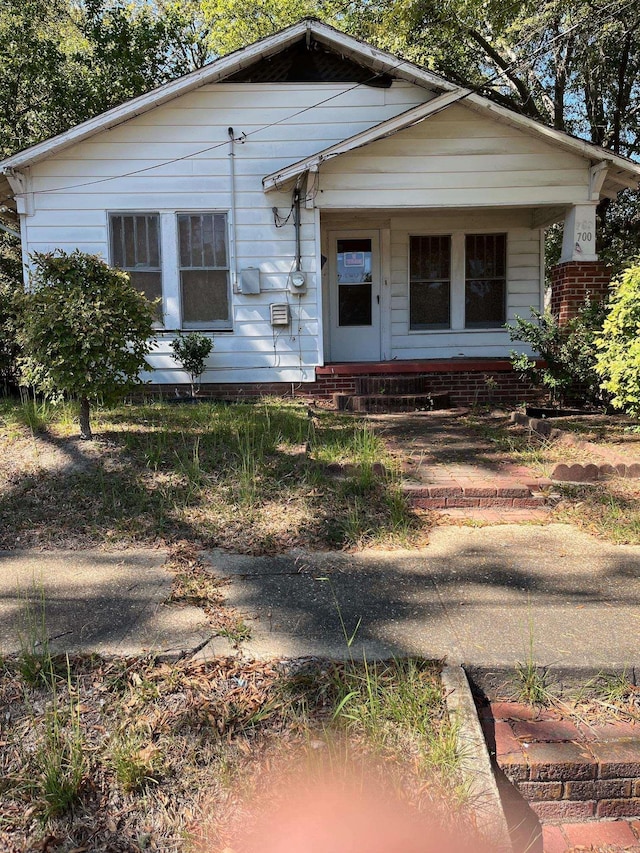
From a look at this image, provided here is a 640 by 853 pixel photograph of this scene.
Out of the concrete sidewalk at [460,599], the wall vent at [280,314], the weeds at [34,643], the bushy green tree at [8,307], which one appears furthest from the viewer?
the wall vent at [280,314]

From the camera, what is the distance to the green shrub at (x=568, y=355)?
8.09 m

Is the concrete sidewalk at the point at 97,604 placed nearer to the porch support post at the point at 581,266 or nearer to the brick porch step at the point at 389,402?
the brick porch step at the point at 389,402

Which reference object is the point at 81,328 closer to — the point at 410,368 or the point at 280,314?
the point at 280,314

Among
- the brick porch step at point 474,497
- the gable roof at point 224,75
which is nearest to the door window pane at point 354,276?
the gable roof at point 224,75

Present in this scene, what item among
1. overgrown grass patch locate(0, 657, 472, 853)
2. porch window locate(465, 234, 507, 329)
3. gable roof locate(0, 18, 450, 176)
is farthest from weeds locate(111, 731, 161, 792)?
porch window locate(465, 234, 507, 329)

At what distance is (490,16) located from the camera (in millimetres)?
13523

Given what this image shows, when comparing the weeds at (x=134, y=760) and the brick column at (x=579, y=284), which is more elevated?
the brick column at (x=579, y=284)

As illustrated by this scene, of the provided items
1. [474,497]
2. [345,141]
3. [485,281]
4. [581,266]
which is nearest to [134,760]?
[474,497]

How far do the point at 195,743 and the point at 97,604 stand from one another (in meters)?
1.29

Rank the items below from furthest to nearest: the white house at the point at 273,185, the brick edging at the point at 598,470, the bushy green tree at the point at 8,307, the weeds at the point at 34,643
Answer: the white house at the point at 273,185 < the bushy green tree at the point at 8,307 < the brick edging at the point at 598,470 < the weeds at the point at 34,643

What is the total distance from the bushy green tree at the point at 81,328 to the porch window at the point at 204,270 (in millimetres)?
3925

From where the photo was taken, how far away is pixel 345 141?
28.7 ft

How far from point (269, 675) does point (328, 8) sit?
58.1ft

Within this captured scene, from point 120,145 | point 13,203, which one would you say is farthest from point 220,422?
point 13,203
